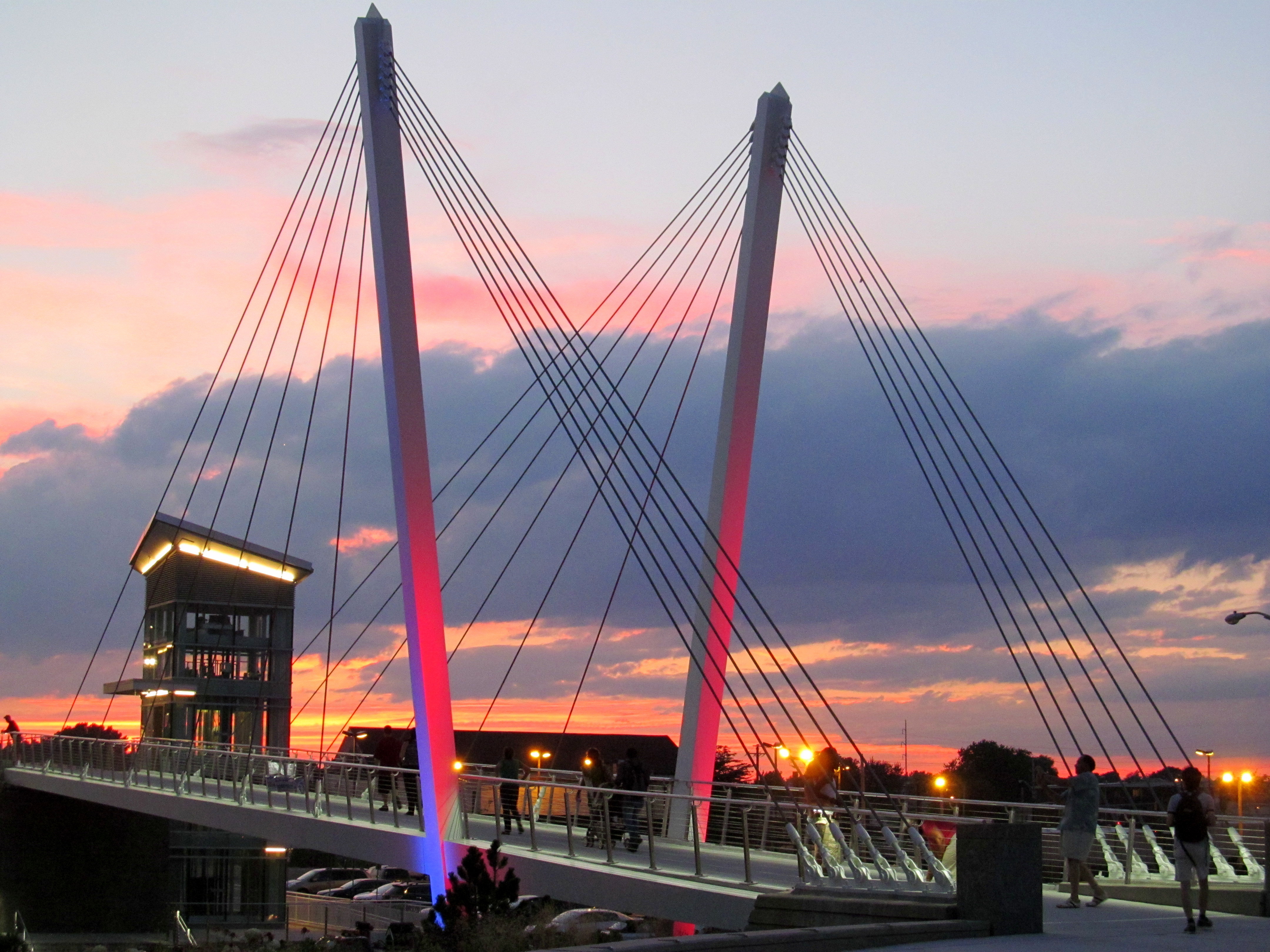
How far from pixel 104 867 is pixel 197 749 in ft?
44.0

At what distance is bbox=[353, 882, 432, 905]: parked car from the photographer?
45156 millimetres

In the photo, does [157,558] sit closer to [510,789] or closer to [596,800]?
[510,789]

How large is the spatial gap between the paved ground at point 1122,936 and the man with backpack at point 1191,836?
0.35 metres

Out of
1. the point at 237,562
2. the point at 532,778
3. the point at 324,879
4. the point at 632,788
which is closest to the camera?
the point at 632,788

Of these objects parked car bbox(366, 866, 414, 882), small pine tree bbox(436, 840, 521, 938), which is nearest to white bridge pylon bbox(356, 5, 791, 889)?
small pine tree bbox(436, 840, 521, 938)

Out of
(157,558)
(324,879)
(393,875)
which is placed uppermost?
(157,558)

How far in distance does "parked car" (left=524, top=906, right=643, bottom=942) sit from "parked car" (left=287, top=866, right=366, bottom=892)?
28383 millimetres

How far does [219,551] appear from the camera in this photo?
44469 millimetres

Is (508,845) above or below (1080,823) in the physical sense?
below

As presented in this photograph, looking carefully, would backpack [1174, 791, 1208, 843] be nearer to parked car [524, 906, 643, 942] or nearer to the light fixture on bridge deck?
parked car [524, 906, 643, 942]

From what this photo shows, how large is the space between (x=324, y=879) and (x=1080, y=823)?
53.9 metres

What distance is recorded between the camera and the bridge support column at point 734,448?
20.9 meters

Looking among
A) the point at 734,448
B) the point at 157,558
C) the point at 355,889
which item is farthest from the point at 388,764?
the point at 355,889

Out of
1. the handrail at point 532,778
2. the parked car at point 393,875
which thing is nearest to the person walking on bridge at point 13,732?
the handrail at point 532,778
